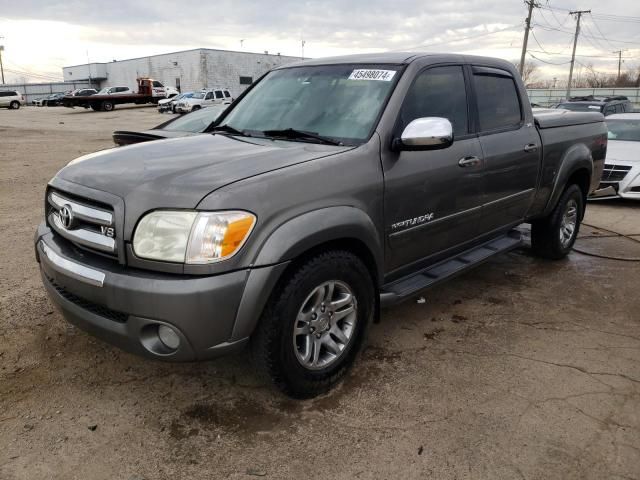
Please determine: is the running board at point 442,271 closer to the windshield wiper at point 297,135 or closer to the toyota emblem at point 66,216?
the windshield wiper at point 297,135

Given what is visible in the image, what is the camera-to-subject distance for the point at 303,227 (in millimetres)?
2516

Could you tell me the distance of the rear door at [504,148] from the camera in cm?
388

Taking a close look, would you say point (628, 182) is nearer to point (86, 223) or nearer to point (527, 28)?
point (86, 223)

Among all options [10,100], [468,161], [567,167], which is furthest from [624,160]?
[10,100]

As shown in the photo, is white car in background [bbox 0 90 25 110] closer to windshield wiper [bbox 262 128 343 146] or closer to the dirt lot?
the dirt lot

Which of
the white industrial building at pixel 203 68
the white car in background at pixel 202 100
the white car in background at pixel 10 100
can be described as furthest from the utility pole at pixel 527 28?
the white car in background at pixel 10 100

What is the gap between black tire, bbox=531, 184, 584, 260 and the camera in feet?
16.6

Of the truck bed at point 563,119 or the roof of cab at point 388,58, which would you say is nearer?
the roof of cab at point 388,58

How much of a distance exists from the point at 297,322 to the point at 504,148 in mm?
2278

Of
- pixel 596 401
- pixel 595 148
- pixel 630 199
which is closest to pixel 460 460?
pixel 596 401

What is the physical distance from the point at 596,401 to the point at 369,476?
1.43 m

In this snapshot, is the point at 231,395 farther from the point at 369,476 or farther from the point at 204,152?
the point at 204,152

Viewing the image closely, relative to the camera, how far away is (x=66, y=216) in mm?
2697

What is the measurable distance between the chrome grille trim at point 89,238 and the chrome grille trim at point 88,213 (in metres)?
0.06
